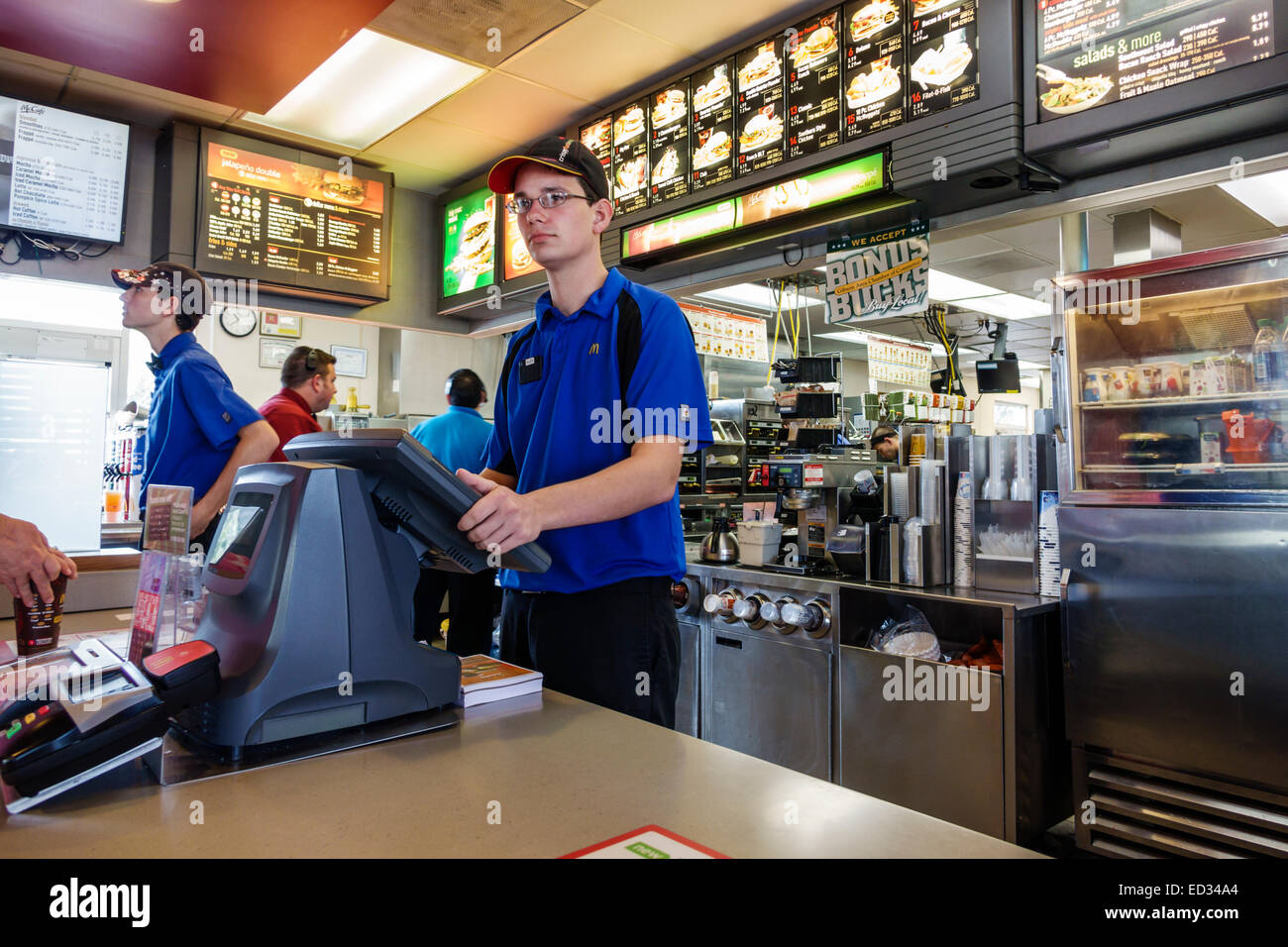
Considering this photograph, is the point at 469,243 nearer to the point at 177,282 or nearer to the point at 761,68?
the point at 761,68

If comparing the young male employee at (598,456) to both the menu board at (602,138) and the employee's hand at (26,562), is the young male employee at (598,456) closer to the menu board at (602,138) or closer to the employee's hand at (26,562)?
the employee's hand at (26,562)

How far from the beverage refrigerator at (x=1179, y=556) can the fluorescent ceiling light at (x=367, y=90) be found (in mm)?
3115

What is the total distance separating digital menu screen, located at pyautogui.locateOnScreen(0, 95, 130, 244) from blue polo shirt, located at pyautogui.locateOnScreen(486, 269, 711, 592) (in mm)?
4007

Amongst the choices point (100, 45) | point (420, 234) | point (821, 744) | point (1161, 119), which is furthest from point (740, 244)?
point (420, 234)

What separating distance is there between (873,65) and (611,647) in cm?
280

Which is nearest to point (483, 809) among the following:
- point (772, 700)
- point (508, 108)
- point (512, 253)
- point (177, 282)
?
point (177, 282)

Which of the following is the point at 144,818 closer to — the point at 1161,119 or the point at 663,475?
the point at 663,475

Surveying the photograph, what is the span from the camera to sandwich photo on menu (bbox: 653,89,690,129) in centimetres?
398

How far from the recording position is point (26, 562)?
1.27m

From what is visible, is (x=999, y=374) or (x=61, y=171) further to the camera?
(x=999, y=374)

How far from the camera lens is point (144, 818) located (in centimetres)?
77

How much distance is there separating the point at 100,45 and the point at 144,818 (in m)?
1.80

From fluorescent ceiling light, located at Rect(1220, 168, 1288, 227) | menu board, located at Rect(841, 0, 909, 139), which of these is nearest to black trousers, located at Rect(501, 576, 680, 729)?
menu board, located at Rect(841, 0, 909, 139)
